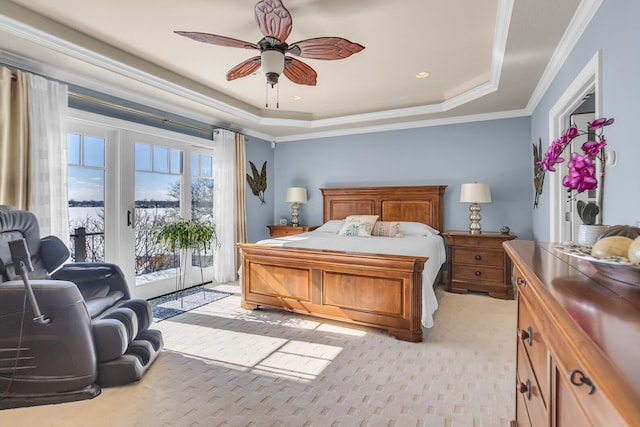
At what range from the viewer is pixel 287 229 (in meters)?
5.68

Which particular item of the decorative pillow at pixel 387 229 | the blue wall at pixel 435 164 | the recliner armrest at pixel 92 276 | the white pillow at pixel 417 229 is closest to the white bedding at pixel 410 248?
the white pillow at pixel 417 229

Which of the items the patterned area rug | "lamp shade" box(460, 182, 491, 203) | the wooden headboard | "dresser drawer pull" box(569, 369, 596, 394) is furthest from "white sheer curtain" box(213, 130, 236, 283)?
"dresser drawer pull" box(569, 369, 596, 394)

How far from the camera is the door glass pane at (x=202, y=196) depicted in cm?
473

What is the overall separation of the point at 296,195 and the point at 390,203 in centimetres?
160

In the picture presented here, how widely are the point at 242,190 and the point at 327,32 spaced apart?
2985 millimetres

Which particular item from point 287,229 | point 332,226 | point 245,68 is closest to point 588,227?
point 245,68

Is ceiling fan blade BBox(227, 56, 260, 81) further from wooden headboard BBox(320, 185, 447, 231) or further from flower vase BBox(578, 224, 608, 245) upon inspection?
wooden headboard BBox(320, 185, 447, 231)

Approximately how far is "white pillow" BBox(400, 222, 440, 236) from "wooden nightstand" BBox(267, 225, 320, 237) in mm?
1643

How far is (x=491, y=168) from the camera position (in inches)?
184

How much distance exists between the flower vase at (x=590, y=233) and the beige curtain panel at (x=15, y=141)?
3858 millimetres

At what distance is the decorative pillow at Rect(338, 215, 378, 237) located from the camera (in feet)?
15.1

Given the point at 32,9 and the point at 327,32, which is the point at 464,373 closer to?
the point at 327,32

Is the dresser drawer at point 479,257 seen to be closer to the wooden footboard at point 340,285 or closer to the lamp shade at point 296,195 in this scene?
the wooden footboard at point 340,285

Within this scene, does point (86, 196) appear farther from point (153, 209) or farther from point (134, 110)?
point (134, 110)
